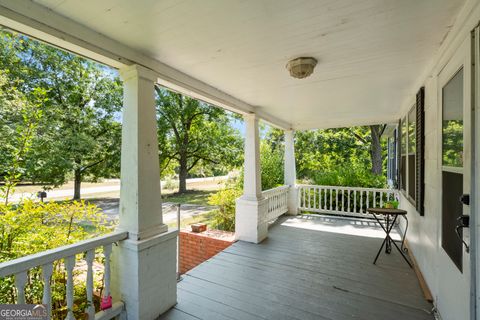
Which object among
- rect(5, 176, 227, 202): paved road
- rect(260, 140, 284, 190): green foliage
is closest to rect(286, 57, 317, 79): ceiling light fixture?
rect(5, 176, 227, 202): paved road

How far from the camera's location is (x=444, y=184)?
1899mm

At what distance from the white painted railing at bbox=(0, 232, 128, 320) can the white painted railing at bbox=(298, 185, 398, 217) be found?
5.05 meters

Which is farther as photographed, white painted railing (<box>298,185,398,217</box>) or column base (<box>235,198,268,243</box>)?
white painted railing (<box>298,185,398,217</box>)

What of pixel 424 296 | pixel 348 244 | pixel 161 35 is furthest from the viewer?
pixel 348 244

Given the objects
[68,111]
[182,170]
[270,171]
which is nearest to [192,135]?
[182,170]

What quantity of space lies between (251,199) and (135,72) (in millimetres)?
2771

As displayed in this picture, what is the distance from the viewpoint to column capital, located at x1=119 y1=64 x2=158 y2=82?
202 cm

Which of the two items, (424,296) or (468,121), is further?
(424,296)

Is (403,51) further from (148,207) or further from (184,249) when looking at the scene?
(184,249)

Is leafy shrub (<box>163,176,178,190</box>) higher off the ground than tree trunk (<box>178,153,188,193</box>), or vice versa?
tree trunk (<box>178,153,188,193</box>)

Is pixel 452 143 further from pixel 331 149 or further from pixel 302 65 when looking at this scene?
pixel 331 149

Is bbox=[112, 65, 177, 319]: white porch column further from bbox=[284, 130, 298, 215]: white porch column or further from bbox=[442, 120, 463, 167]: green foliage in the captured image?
bbox=[284, 130, 298, 215]: white porch column

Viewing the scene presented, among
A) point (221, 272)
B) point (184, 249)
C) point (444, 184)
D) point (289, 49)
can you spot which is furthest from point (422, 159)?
point (184, 249)

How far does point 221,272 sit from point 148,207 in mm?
1512
